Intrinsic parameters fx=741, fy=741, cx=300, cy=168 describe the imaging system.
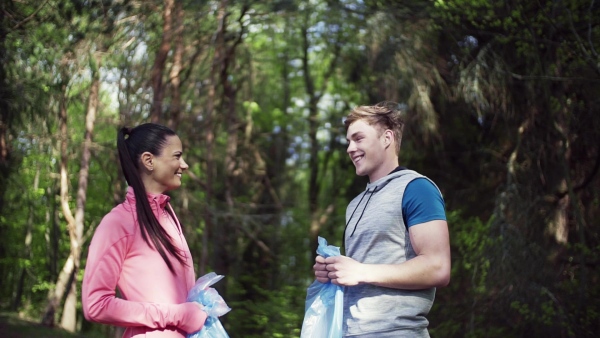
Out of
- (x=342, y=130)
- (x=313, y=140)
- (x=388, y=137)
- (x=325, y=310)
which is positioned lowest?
(x=325, y=310)

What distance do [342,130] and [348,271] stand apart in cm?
1314

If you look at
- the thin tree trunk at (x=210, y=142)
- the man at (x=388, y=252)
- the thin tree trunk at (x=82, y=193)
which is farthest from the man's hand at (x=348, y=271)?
the thin tree trunk at (x=210, y=142)

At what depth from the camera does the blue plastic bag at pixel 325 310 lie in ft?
8.00

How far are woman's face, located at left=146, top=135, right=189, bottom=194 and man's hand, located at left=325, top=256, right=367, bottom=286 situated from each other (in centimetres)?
65

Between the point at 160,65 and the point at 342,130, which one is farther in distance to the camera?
the point at 342,130

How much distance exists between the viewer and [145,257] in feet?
7.82

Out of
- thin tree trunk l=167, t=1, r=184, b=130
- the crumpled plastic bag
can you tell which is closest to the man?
the crumpled plastic bag

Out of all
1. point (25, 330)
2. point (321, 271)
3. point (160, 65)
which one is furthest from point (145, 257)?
point (25, 330)

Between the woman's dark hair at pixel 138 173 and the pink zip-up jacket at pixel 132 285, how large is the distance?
21mm

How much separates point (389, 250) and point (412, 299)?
0.17m

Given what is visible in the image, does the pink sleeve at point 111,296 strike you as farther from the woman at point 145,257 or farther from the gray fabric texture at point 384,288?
the gray fabric texture at point 384,288

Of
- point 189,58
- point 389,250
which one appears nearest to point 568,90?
point 189,58

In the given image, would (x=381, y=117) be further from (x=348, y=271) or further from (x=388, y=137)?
(x=348, y=271)

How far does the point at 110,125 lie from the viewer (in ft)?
41.6
